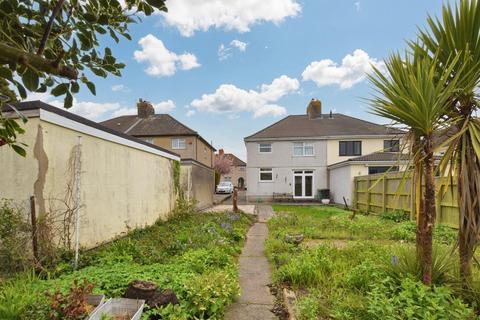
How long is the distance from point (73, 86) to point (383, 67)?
3345mm

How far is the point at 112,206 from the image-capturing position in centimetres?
703

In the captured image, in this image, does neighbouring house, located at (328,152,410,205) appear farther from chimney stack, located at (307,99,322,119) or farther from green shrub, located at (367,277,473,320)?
green shrub, located at (367,277,473,320)

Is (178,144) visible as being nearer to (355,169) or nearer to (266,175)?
(266,175)

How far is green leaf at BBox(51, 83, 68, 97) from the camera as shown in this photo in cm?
165

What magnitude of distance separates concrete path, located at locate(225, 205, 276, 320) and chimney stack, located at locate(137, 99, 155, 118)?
82.2ft

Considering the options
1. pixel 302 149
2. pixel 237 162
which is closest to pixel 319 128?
pixel 302 149

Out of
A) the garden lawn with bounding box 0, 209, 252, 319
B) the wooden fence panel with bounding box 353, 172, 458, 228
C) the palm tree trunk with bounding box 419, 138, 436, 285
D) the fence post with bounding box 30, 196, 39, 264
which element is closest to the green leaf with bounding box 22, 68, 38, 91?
the garden lawn with bounding box 0, 209, 252, 319

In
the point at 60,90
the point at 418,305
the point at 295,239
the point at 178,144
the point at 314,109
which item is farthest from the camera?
the point at 178,144

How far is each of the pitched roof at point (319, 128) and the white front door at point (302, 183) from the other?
2.92 metres

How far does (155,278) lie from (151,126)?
83.5ft

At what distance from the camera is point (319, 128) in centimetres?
2395

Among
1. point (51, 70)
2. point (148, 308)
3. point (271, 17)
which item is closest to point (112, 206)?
point (148, 308)

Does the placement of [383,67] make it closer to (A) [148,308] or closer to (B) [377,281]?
(B) [377,281]

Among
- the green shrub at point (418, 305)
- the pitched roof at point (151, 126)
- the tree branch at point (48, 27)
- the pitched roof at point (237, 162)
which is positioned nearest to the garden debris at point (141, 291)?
the green shrub at point (418, 305)
